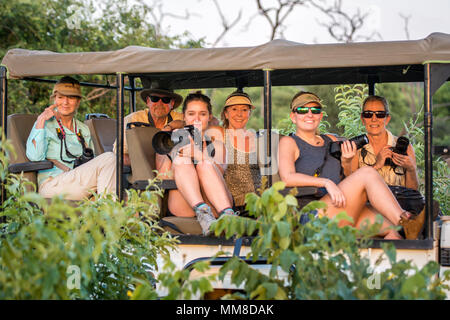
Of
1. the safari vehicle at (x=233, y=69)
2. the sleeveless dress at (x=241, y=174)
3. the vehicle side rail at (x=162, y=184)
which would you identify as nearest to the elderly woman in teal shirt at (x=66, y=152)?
the safari vehicle at (x=233, y=69)

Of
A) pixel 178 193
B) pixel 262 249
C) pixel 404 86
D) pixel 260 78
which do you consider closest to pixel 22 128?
pixel 178 193

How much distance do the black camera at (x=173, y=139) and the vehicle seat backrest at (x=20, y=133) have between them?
3.39 feet

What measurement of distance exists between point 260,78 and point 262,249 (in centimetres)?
320

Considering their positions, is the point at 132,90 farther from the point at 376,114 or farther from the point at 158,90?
the point at 376,114

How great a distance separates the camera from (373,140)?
431 centimetres

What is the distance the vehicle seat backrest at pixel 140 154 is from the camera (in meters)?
3.96

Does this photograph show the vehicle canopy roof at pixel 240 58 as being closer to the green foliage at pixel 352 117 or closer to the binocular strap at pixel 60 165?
the binocular strap at pixel 60 165

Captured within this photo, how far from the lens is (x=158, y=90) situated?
478 cm

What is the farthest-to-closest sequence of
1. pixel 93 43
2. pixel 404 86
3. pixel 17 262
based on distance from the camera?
pixel 404 86
pixel 93 43
pixel 17 262

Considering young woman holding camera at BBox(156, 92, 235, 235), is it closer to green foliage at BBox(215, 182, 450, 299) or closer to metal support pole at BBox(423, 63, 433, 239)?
metal support pole at BBox(423, 63, 433, 239)

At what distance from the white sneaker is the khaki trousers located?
0.82 metres

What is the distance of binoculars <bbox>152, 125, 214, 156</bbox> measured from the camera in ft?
12.8

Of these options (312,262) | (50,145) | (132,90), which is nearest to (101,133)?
(132,90)
